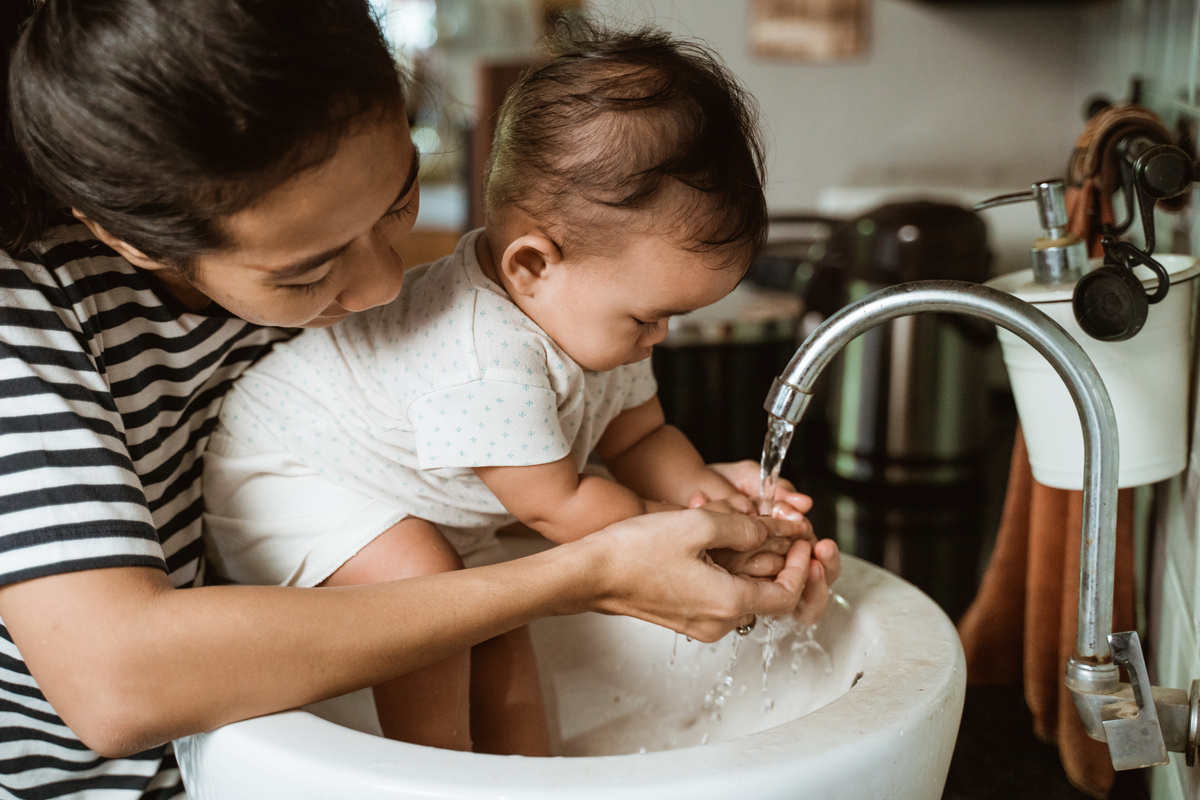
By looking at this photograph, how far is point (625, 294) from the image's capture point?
763 millimetres

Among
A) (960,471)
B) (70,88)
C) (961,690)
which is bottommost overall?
(960,471)

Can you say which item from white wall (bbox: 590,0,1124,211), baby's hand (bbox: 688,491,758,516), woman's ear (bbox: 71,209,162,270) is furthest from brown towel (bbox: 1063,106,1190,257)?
white wall (bbox: 590,0,1124,211)

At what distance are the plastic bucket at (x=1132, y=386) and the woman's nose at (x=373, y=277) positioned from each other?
448mm

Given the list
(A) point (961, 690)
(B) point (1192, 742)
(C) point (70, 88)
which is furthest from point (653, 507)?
(C) point (70, 88)

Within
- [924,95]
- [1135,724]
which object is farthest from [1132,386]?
[924,95]

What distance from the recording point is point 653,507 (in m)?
0.85

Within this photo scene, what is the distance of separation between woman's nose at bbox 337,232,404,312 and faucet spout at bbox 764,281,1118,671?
27 cm

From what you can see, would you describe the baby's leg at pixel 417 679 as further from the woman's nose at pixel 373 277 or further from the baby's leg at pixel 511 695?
the woman's nose at pixel 373 277

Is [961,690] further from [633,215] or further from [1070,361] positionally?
[633,215]

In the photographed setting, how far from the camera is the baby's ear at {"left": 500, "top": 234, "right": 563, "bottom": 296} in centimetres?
76

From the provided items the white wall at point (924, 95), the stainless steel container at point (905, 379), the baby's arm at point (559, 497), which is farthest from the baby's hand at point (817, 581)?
the white wall at point (924, 95)

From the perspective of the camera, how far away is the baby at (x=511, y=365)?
74 cm

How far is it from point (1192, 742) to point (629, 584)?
392mm

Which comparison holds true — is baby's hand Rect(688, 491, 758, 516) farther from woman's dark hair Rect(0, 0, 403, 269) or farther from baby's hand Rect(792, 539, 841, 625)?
woman's dark hair Rect(0, 0, 403, 269)
